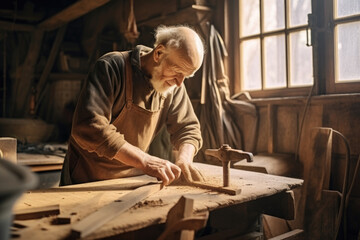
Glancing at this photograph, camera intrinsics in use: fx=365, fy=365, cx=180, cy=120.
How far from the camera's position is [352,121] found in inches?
134

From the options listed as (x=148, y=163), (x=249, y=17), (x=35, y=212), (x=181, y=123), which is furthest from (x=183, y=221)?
(x=249, y=17)

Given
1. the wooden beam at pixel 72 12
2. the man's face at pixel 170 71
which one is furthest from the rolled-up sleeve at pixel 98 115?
the wooden beam at pixel 72 12

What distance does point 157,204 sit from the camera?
6.24ft

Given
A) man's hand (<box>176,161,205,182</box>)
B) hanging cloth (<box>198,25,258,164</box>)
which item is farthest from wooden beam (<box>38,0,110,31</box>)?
man's hand (<box>176,161,205,182</box>)

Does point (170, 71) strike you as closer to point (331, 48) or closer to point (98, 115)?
point (98, 115)

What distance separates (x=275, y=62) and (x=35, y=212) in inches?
124

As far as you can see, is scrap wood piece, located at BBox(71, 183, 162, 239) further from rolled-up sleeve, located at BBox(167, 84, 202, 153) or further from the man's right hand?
rolled-up sleeve, located at BBox(167, 84, 202, 153)

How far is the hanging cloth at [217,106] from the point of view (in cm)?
428

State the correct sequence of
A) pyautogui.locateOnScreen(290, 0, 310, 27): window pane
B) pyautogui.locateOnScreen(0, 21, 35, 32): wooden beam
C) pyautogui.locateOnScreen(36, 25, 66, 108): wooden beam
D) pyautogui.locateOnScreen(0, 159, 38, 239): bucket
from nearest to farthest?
pyautogui.locateOnScreen(0, 159, 38, 239): bucket → pyautogui.locateOnScreen(290, 0, 310, 27): window pane → pyautogui.locateOnScreen(0, 21, 35, 32): wooden beam → pyautogui.locateOnScreen(36, 25, 66, 108): wooden beam

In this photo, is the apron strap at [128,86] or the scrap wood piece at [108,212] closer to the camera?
the scrap wood piece at [108,212]

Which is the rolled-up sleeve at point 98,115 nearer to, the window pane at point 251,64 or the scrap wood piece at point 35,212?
the scrap wood piece at point 35,212

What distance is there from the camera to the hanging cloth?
428cm

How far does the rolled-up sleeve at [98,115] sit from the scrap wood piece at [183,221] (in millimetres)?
763

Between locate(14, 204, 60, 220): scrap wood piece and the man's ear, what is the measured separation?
131cm
